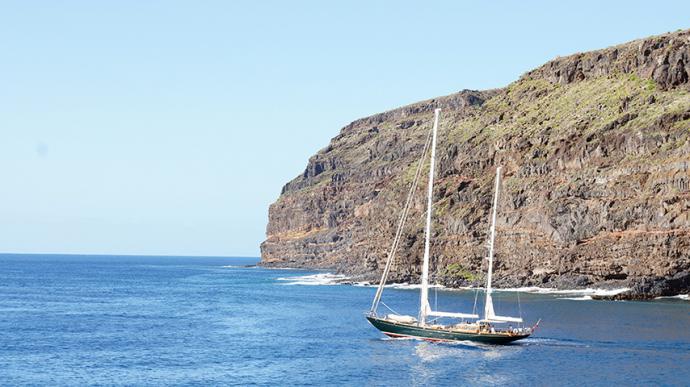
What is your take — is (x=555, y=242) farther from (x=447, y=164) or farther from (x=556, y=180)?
(x=447, y=164)

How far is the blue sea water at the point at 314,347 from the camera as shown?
65500 mm

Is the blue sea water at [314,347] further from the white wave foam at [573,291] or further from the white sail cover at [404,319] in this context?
the white wave foam at [573,291]

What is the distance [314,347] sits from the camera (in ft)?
270

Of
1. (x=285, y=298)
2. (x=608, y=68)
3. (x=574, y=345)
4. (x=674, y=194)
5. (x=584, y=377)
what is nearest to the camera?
(x=584, y=377)

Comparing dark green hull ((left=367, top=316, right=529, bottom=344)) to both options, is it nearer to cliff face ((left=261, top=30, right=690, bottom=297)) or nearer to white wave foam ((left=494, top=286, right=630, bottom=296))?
cliff face ((left=261, top=30, right=690, bottom=297))

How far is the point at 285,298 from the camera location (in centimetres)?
14738

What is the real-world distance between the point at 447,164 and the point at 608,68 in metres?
38.7

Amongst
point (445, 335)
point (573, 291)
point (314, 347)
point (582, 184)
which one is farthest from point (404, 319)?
point (582, 184)

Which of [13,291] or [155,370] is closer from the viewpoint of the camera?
[155,370]

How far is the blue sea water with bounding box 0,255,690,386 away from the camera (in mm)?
65500

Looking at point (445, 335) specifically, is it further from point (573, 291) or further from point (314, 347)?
point (573, 291)

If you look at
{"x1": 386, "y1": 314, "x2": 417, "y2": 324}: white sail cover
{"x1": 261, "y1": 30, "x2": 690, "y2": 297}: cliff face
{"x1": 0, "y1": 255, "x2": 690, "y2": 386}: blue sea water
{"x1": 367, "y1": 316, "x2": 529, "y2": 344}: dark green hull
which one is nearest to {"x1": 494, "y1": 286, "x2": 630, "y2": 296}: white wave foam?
{"x1": 261, "y1": 30, "x2": 690, "y2": 297}: cliff face

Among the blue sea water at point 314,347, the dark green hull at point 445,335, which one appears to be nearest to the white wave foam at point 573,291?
the blue sea water at point 314,347

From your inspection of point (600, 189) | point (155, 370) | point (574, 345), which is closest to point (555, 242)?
point (600, 189)
